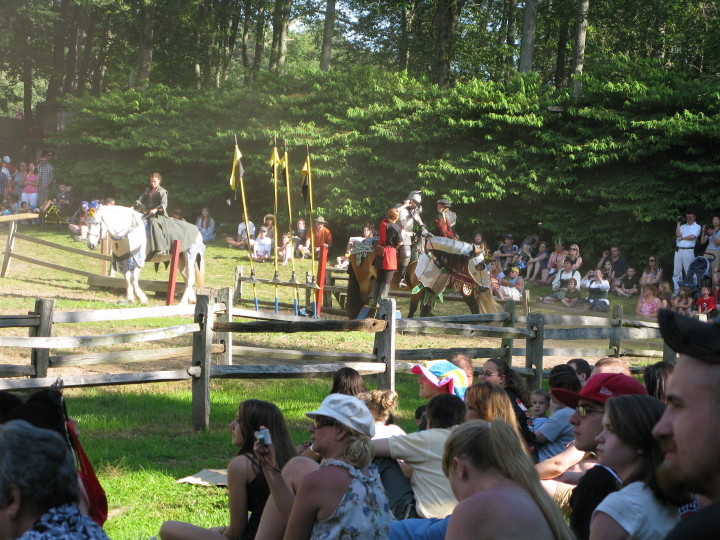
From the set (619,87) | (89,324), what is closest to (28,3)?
(619,87)

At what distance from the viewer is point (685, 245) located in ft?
68.8

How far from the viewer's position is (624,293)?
21.1 m

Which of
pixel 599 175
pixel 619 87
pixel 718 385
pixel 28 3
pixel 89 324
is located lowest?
pixel 89 324

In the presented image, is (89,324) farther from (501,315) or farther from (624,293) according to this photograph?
(624,293)

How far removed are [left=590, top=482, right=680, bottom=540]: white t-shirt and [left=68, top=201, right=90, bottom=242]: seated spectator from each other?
24.7 metres

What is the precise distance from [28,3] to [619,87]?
28775mm

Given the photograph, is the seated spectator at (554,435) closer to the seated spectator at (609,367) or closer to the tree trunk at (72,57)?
the seated spectator at (609,367)

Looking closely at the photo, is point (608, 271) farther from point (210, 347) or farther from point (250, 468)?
point (250, 468)

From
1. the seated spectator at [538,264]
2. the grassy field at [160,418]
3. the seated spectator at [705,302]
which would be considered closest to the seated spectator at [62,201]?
the grassy field at [160,418]

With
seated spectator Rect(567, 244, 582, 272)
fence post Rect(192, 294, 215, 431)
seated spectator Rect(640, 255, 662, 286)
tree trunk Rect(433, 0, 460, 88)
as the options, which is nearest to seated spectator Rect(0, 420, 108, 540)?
fence post Rect(192, 294, 215, 431)

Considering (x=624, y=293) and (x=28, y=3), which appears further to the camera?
(x=28, y=3)

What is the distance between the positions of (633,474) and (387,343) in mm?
6511

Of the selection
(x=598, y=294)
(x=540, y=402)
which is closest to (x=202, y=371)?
(x=540, y=402)

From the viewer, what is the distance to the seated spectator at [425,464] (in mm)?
4836
